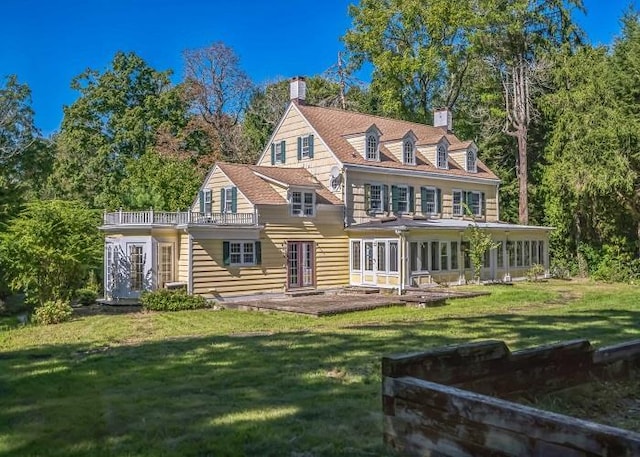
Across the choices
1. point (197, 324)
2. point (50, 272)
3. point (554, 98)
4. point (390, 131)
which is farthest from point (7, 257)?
point (554, 98)

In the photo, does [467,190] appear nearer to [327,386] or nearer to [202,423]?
[327,386]

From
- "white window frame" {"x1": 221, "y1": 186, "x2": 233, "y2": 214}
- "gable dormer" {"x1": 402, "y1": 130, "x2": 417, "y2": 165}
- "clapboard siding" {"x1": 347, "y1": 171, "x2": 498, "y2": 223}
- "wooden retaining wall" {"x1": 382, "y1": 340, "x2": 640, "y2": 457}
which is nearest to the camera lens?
"wooden retaining wall" {"x1": 382, "y1": 340, "x2": 640, "y2": 457}

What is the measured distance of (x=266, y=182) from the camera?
2331cm

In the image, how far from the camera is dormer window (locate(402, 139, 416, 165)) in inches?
1073

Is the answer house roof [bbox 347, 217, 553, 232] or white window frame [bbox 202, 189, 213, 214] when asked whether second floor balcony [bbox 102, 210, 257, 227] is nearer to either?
white window frame [bbox 202, 189, 213, 214]

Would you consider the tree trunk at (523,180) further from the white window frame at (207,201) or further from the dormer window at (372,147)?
the white window frame at (207,201)

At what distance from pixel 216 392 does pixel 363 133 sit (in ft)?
64.4

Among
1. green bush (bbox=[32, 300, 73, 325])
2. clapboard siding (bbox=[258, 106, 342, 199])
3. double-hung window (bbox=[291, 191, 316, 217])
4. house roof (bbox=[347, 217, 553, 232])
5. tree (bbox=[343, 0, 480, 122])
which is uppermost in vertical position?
tree (bbox=[343, 0, 480, 122])

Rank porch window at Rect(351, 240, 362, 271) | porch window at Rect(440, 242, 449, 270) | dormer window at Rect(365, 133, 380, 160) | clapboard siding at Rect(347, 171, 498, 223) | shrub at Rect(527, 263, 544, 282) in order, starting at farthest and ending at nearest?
shrub at Rect(527, 263, 544, 282), dormer window at Rect(365, 133, 380, 160), porch window at Rect(440, 242, 449, 270), clapboard siding at Rect(347, 171, 498, 223), porch window at Rect(351, 240, 362, 271)

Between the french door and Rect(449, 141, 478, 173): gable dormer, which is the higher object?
Rect(449, 141, 478, 173): gable dormer

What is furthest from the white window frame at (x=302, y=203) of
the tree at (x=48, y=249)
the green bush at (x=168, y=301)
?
the tree at (x=48, y=249)

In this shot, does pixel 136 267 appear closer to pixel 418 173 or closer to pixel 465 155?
pixel 418 173

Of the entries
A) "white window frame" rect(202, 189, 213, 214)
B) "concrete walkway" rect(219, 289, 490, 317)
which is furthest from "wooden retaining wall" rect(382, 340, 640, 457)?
"white window frame" rect(202, 189, 213, 214)

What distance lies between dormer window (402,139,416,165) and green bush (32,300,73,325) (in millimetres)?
15964
